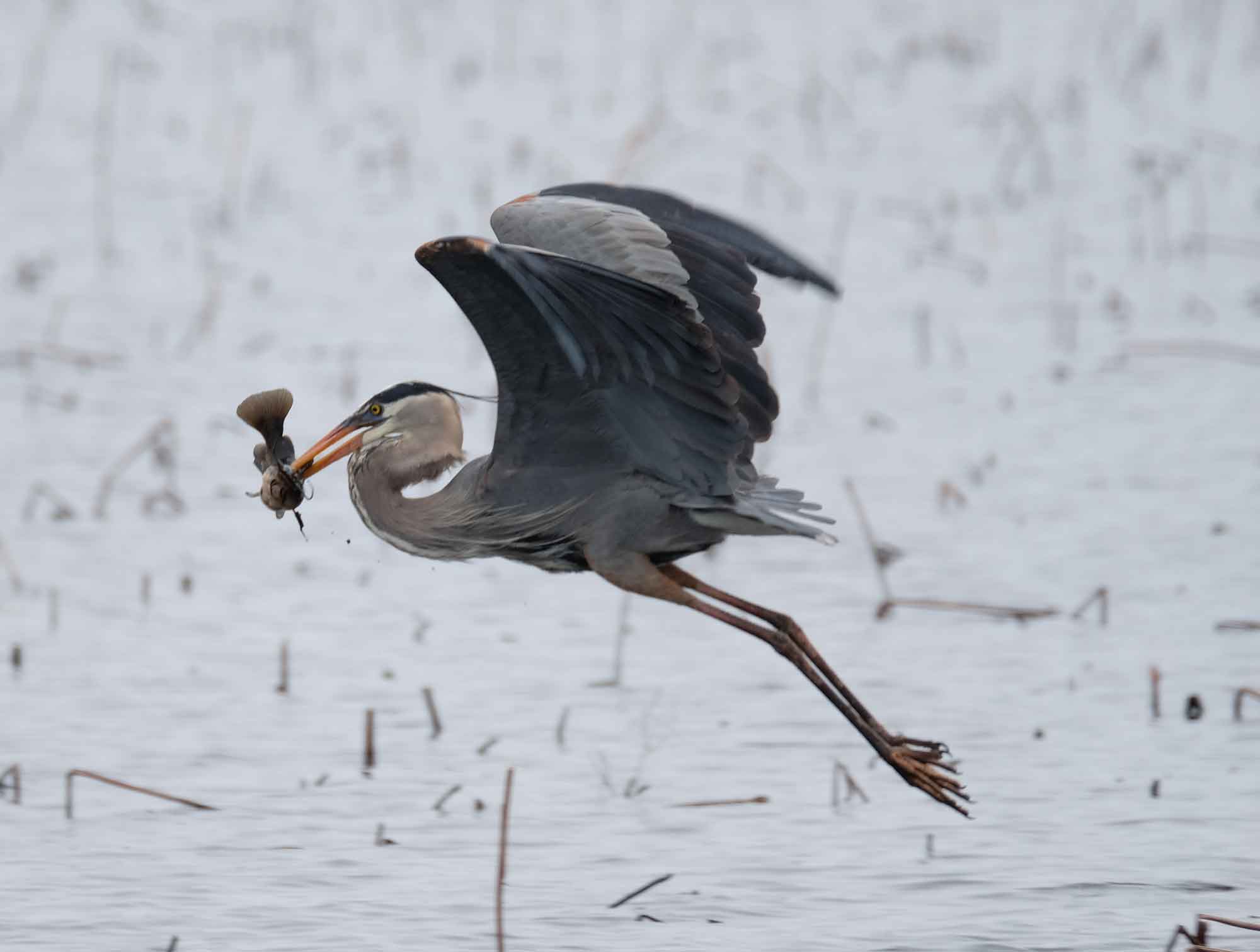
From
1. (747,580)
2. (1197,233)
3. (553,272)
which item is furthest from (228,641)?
(1197,233)

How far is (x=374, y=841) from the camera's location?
5891 millimetres

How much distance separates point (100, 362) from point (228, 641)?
3155mm

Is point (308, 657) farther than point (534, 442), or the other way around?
point (308, 657)

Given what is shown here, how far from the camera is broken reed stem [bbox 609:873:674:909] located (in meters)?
5.35

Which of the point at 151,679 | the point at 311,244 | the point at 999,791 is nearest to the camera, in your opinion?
the point at 999,791

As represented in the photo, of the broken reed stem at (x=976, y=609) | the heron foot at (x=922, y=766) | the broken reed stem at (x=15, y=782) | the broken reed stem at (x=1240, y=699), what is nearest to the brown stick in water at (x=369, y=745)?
the broken reed stem at (x=15, y=782)

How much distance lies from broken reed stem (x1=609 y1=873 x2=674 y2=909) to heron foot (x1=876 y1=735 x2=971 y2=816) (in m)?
0.61

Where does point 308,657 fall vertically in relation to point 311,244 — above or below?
below

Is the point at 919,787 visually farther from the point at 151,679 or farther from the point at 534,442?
the point at 151,679

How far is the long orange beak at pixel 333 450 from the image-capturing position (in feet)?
18.3

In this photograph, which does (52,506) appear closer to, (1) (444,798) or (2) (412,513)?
(1) (444,798)

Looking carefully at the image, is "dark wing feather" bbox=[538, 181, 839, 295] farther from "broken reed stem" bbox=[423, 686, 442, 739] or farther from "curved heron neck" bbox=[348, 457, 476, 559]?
"broken reed stem" bbox=[423, 686, 442, 739]

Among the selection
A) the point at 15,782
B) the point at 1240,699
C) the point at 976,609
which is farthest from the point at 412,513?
the point at 976,609

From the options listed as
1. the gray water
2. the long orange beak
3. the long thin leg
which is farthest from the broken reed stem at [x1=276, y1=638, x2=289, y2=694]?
the long thin leg
